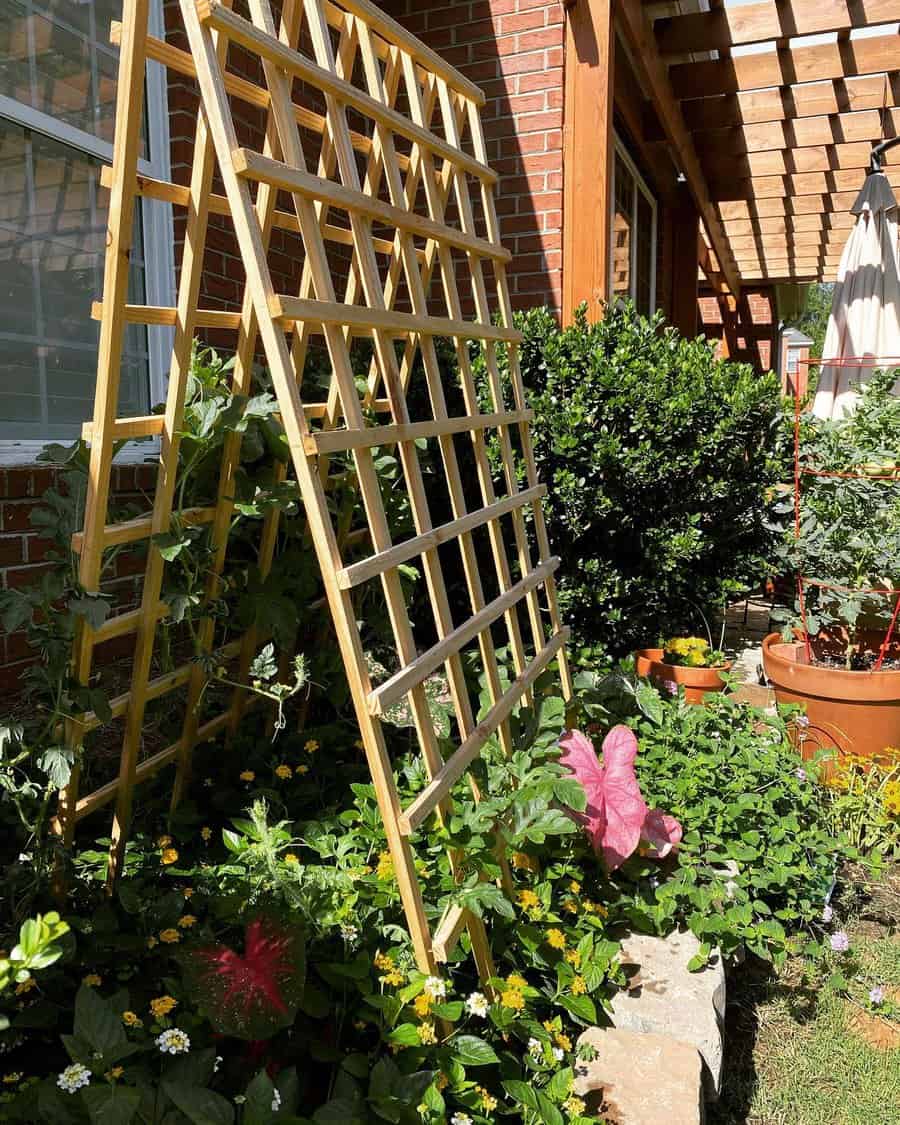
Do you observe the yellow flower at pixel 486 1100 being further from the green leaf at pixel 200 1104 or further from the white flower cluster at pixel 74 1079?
the white flower cluster at pixel 74 1079

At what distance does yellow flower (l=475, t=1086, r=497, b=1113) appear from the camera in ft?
4.30

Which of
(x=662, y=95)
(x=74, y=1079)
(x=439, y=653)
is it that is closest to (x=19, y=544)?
(x=439, y=653)

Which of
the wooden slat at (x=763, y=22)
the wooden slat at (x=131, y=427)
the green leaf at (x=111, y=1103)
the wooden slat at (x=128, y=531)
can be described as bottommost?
the green leaf at (x=111, y=1103)

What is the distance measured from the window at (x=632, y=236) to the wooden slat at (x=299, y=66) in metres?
3.53

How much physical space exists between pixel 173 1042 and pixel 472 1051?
474 millimetres

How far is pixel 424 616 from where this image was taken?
371 cm

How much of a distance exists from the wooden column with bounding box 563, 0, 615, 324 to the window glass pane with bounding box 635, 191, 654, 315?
8.46 ft

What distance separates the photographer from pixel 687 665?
3537mm

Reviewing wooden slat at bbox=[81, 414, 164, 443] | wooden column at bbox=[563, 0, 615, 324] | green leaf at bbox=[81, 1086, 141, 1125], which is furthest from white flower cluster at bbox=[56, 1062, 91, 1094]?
wooden column at bbox=[563, 0, 615, 324]

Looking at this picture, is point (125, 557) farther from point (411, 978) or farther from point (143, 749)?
point (411, 978)

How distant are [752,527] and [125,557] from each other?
2.80 meters

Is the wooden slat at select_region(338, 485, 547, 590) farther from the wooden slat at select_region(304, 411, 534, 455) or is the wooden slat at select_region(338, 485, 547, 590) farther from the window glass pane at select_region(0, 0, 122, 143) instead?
the window glass pane at select_region(0, 0, 122, 143)

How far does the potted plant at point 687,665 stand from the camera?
342cm

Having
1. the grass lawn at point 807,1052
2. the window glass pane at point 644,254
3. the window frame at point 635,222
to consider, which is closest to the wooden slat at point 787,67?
the window frame at point 635,222
